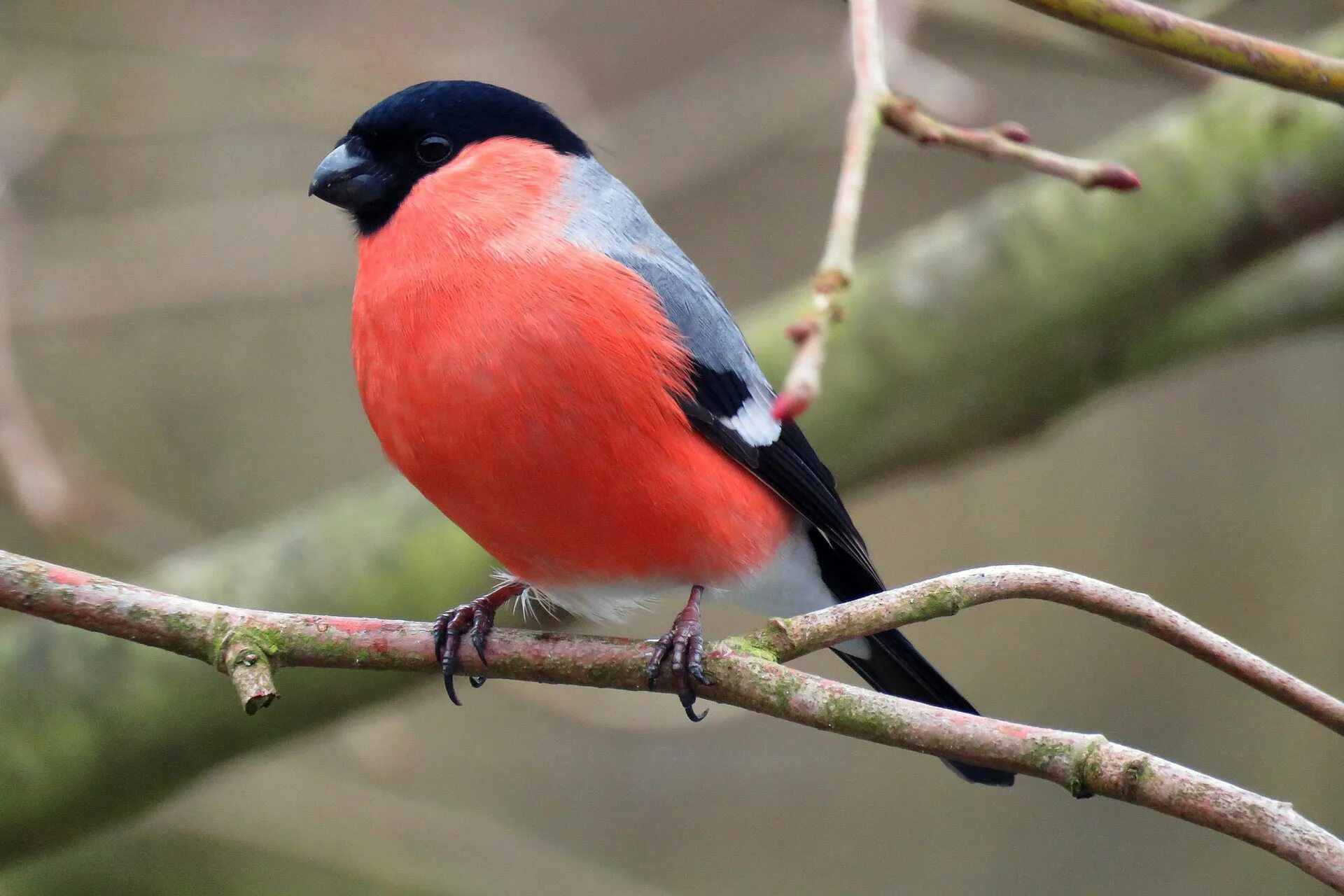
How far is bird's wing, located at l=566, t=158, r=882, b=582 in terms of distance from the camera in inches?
108

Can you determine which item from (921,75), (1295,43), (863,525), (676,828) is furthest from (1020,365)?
(676,828)

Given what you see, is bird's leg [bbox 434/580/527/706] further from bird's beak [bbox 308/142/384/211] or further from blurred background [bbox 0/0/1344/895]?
blurred background [bbox 0/0/1344/895]

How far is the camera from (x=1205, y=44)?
6.04 feet

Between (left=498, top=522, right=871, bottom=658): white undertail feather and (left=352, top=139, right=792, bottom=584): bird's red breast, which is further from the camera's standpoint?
(left=498, top=522, right=871, bottom=658): white undertail feather

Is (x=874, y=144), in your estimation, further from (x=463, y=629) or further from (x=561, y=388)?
(x=463, y=629)

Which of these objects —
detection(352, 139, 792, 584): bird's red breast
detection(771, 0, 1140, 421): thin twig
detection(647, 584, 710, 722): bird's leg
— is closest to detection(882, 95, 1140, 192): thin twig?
detection(771, 0, 1140, 421): thin twig

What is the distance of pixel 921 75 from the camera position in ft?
11.8

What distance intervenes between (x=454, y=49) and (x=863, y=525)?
2.77 meters

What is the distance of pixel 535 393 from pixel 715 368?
521mm

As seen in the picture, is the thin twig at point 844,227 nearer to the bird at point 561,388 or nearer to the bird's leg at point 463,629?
the bird at point 561,388

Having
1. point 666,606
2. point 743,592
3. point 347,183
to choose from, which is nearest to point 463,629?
point 743,592

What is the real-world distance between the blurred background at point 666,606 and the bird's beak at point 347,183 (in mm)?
1888

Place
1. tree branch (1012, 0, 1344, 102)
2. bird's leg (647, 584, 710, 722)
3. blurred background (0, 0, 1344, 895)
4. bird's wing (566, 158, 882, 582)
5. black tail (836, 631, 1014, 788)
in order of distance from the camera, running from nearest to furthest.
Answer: tree branch (1012, 0, 1344, 102)
bird's leg (647, 584, 710, 722)
bird's wing (566, 158, 882, 582)
black tail (836, 631, 1014, 788)
blurred background (0, 0, 1344, 895)

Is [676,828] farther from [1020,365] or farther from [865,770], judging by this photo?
[1020,365]
